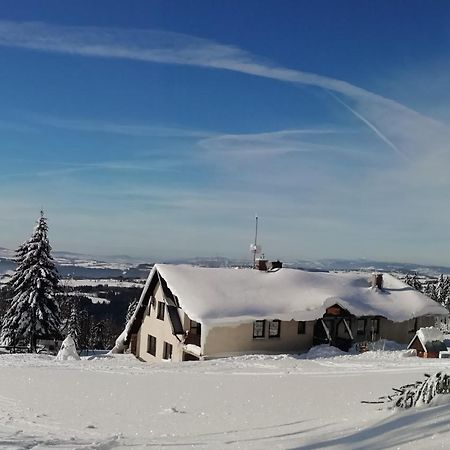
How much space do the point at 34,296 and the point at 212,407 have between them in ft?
83.4

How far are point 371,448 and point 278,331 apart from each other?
20424 mm

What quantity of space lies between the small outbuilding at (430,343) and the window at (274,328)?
253 inches

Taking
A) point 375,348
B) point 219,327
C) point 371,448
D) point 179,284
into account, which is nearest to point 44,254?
point 179,284

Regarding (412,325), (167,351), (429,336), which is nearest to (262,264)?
(167,351)

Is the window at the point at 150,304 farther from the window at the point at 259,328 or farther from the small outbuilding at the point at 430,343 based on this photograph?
the small outbuilding at the point at 430,343

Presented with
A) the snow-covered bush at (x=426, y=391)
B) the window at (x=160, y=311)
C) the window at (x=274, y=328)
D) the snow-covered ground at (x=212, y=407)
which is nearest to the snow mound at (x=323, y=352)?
the window at (x=274, y=328)

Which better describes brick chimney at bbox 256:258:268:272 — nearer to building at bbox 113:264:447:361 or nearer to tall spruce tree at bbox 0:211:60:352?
building at bbox 113:264:447:361

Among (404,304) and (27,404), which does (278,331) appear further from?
(27,404)

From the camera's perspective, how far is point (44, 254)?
36406 mm

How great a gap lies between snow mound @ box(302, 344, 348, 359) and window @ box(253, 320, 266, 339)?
7.60ft

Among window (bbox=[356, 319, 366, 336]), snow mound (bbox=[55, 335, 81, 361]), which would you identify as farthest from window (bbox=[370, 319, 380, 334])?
snow mound (bbox=[55, 335, 81, 361])

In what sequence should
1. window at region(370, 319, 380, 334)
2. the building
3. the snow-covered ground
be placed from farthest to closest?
window at region(370, 319, 380, 334) → the building → the snow-covered ground

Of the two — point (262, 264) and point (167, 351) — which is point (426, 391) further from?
point (262, 264)

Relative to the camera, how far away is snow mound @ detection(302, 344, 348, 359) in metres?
25.7
